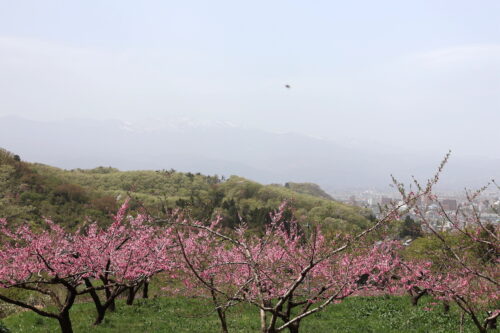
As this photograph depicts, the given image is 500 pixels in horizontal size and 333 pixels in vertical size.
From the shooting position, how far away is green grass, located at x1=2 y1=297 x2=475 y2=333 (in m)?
13.3

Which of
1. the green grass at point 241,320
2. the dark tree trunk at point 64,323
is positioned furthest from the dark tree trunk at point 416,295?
the dark tree trunk at point 64,323

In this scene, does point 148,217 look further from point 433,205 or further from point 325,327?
point 325,327

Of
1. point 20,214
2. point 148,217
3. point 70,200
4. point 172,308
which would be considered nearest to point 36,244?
point 148,217

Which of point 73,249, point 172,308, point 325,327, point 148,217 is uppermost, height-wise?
point 148,217

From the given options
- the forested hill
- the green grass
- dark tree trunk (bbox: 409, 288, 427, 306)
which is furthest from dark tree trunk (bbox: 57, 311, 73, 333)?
dark tree trunk (bbox: 409, 288, 427, 306)

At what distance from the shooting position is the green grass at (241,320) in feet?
43.5

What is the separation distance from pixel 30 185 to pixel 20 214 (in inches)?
324

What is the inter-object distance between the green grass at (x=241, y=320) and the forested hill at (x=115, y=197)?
13.8 ft

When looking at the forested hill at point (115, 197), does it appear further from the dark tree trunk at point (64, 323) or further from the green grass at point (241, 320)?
the dark tree trunk at point (64, 323)

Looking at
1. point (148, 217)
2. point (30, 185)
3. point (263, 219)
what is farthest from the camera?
point (263, 219)

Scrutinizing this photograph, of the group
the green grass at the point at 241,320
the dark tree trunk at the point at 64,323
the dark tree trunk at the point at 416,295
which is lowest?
the green grass at the point at 241,320

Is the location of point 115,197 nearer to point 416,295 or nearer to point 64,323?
point 416,295

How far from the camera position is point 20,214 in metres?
36.2

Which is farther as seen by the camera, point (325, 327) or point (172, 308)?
point (172, 308)
